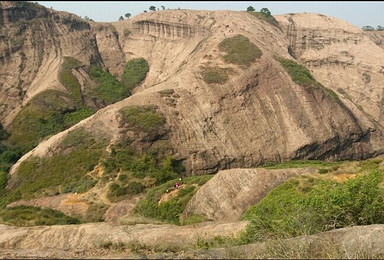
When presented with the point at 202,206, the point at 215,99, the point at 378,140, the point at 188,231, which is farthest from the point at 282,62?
the point at 188,231

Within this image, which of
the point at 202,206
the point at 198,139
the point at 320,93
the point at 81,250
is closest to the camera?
the point at 81,250

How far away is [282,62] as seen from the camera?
1960 inches

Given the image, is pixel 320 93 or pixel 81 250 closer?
pixel 81 250

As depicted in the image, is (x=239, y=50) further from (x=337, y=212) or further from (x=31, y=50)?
(x=337, y=212)

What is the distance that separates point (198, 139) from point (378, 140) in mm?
25451

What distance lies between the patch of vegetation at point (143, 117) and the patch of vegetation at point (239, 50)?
14199 mm

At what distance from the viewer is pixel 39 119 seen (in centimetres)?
5031

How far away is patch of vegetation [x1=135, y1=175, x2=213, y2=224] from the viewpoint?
2586cm

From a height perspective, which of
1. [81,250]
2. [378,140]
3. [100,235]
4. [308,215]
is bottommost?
[378,140]

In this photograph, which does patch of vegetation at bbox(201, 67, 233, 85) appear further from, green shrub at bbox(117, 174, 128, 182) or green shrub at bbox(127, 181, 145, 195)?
green shrub at bbox(127, 181, 145, 195)

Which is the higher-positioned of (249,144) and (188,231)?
(188,231)

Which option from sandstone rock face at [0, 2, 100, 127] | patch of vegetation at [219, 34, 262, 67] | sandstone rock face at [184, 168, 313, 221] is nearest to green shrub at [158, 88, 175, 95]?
patch of vegetation at [219, 34, 262, 67]

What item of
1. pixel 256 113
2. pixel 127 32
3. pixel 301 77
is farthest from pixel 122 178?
pixel 127 32

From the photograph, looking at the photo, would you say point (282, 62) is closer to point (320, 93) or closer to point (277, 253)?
point (320, 93)
